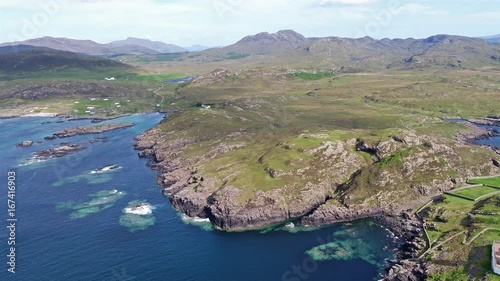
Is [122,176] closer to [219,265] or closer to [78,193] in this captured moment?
[78,193]

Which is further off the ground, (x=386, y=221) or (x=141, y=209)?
(x=386, y=221)

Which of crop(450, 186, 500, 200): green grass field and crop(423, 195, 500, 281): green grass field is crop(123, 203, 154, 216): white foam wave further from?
crop(450, 186, 500, 200): green grass field

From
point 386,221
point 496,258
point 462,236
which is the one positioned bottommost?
point 386,221

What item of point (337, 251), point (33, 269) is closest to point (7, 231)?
point (33, 269)

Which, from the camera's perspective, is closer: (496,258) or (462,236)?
(496,258)

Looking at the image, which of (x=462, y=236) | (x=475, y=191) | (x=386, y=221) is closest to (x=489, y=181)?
(x=475, y=191)

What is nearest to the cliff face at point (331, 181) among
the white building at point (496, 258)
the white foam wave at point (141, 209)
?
the white foam wave at point (141, 209)

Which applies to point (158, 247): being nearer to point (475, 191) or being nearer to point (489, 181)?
point (475, 191)

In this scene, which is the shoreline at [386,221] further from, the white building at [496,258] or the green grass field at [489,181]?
the green grass field at [489,181]
